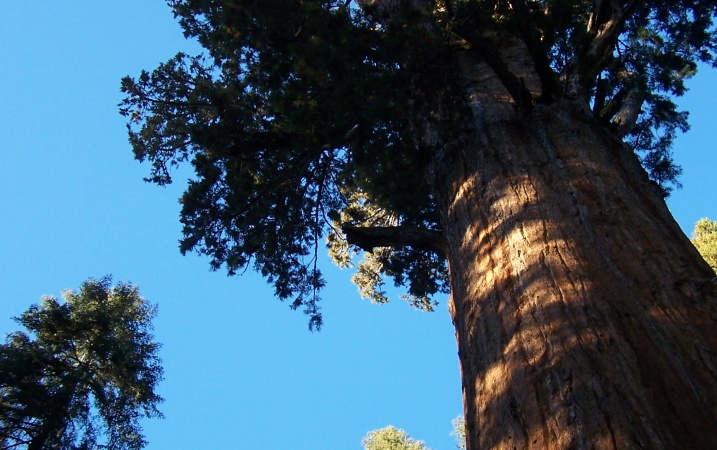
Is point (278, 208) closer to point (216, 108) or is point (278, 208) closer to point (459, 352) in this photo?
point (216, 108)

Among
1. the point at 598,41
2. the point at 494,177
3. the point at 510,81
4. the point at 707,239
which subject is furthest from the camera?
the point at 707,239

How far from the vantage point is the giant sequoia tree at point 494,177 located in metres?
2.74

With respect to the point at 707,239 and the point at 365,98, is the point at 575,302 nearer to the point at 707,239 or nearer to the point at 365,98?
the point at 365,98

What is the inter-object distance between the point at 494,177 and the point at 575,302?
5.13 feet

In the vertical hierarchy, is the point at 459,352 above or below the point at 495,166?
below

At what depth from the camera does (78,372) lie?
512 inches

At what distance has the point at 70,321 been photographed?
13.8 meters

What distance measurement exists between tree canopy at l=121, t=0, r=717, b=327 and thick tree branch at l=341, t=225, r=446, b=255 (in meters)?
0.01

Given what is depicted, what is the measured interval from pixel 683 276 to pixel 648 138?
537 centimetres

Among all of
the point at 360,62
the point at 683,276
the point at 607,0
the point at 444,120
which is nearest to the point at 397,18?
the point at 360,62

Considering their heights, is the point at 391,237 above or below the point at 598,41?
below

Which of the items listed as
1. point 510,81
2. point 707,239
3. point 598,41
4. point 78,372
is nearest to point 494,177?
point 510,81

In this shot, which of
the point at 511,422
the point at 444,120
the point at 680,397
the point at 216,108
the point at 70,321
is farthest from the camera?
the point at 70,321

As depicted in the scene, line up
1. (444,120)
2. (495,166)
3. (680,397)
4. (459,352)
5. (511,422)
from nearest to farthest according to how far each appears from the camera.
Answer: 1. (680,397)
2. (511,422)
3. (459,352)
4. (495,166)
5. (444,120)
